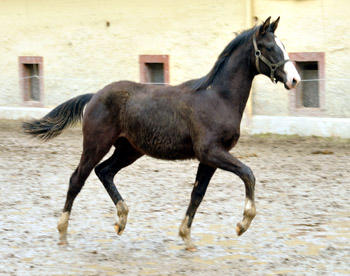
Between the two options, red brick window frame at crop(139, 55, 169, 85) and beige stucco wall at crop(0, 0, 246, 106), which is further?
red brick window frame at crop(139, 55, 169, 85)

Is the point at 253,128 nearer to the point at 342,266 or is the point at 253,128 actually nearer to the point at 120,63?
the point at 120,63

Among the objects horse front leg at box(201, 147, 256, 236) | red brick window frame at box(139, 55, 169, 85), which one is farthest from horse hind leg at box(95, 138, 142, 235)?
red brick window frame at box(139, 55, 169, 85)

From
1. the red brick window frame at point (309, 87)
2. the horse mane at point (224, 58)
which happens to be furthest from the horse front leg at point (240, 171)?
the red brick window frame at point (309, 87)

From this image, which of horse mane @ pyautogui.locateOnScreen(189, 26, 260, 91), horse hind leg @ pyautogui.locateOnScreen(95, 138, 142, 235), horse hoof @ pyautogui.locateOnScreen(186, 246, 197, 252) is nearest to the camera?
horse hoof @ pyautogui.locateOnScreen(186, 246, 197, 252)

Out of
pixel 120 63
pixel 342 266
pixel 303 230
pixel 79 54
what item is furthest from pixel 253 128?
pixel 342 266

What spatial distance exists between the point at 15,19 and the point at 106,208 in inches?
364

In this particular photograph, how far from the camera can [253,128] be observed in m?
13.5

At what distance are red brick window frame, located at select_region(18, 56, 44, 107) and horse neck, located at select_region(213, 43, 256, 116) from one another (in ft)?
33.2

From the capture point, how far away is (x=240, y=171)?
629 centimetres

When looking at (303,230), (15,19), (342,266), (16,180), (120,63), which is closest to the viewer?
(342,266)

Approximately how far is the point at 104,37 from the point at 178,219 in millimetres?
8241

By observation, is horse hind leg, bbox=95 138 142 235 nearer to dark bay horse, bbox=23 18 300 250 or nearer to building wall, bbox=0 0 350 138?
dark bay horse, bbox=23 18 300 250

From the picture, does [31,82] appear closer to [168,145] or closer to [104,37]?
[104,37]

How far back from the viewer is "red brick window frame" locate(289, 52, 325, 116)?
13.1 metres
